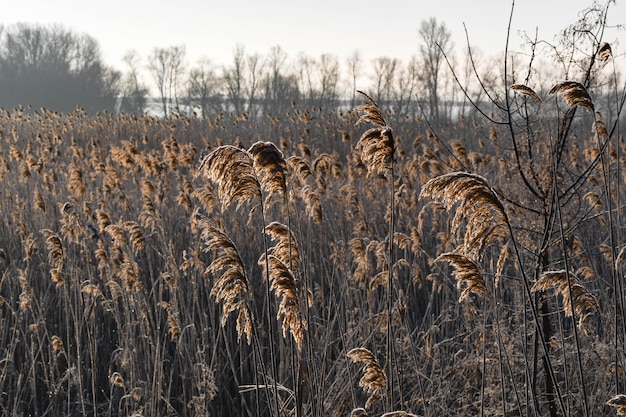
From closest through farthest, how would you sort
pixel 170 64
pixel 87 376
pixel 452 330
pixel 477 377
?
pixel 477 377, pixel 87 376, pixel 452 330, pixel 170 64

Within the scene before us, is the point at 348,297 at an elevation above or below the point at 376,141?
below

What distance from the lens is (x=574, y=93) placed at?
2.10m

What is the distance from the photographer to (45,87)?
2830 inches

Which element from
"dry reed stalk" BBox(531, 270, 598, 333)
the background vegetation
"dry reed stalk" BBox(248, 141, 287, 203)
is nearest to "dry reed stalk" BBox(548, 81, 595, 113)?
the background vegetation

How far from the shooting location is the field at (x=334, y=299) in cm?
214

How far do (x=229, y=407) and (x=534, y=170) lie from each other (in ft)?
8.08

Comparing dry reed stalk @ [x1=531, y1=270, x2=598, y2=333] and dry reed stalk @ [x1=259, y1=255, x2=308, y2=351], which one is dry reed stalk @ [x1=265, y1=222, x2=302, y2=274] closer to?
dry reed stalk @ [x1=259, y1=255, x2=308, y2=351]

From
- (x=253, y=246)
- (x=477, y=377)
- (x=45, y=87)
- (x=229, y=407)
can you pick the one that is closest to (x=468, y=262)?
(x=477, y=377)

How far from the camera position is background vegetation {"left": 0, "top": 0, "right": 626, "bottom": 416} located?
2146 millimetres

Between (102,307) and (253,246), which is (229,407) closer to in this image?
(102,307)

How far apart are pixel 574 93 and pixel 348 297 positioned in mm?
2772

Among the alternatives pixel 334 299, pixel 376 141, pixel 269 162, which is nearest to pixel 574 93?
pixel 376 141

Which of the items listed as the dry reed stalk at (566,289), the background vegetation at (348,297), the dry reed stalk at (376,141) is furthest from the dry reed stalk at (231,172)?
the dry reed stalk at (566,289)

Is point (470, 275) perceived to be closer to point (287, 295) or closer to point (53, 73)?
point (287, 295)
